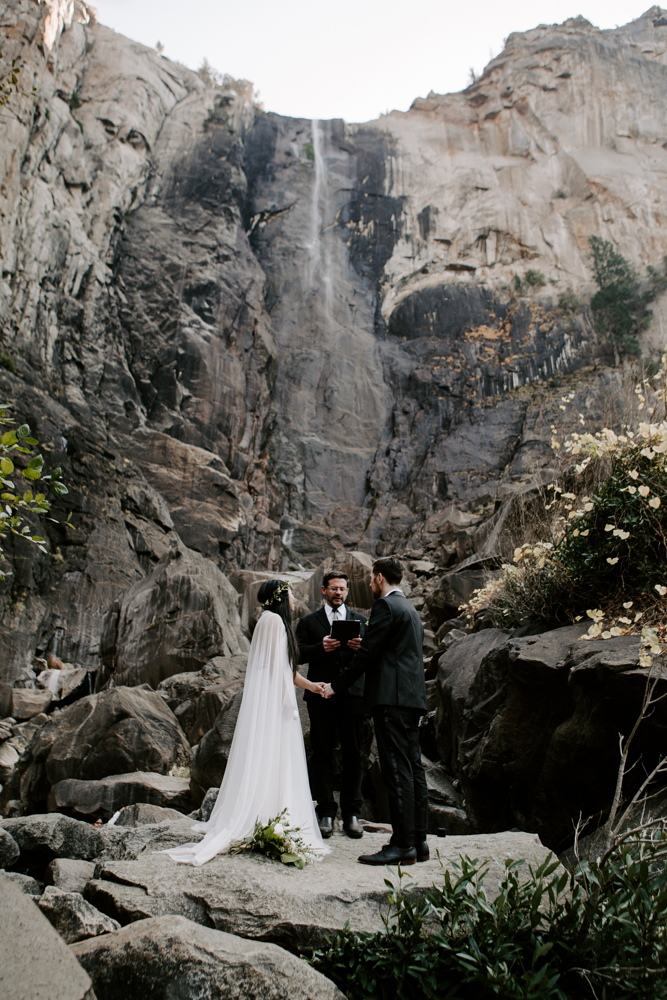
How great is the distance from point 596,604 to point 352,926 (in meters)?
3.53

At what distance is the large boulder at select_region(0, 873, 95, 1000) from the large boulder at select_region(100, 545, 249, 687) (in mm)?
11111

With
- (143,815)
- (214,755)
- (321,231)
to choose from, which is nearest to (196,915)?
(143,815)

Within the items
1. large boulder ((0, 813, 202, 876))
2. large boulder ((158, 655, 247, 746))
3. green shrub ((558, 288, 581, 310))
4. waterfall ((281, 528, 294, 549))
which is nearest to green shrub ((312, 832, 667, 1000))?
large boulder ((0, 813, 202, 876))

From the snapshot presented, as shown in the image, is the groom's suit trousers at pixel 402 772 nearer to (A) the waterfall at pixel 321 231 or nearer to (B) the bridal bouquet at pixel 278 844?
(B) the bridal bouquet at pixel 278 844

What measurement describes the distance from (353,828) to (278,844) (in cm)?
85

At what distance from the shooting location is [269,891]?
350cm

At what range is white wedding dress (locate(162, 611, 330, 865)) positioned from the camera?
14.4ft

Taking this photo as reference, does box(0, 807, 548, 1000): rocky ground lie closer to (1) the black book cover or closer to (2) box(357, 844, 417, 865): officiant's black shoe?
(2) box(357, 844, 417, 865): officiant's black shoe

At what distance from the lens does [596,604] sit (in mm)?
5695

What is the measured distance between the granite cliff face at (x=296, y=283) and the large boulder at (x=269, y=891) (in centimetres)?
1643

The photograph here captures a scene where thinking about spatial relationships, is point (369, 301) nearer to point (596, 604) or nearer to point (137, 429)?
point (137, 429)

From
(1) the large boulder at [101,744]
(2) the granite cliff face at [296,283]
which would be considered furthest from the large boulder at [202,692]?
(2) the granite cliff face at [296,283]

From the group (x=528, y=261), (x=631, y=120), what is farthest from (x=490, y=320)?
(x=631, y=120)

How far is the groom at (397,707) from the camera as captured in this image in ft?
13.3
